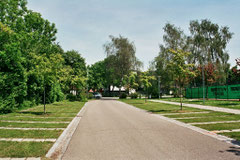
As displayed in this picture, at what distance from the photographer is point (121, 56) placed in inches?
1837

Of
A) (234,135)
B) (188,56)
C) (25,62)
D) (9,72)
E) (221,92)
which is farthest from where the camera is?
(188,56)

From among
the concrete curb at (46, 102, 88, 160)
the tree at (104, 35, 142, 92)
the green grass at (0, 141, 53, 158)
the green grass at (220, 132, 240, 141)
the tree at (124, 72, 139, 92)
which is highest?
the tree at (104, 35, 142, 92)

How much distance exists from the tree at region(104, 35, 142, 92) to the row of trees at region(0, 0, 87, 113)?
1527 cm

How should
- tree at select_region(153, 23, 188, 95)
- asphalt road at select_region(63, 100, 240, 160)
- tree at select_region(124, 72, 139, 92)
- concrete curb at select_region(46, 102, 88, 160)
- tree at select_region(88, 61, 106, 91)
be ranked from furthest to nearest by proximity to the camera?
tree at select_region(88, 61, 106, 91) → tree at select_region(153, 23, 188, 95) → tree at select_region(124, 72, 139, 92) → concrete curb at select_region(46, 102, 88, 160) → asphalt road at select_region(63, 100, 240, 160)

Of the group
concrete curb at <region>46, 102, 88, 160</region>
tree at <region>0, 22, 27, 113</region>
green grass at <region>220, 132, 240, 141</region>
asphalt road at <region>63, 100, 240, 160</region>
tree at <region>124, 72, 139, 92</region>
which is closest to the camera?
asphalt road at <region>63, 100, 240, 160</region>

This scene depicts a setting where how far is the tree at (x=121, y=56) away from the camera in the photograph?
1843 inches

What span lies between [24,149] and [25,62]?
13.0 m

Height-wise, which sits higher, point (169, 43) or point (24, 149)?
point (169, 43)

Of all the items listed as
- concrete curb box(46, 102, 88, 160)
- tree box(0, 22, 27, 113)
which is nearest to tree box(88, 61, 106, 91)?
tree box(0, 22, 27, 113)

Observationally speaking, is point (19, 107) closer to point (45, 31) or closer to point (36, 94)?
point (36, 94)

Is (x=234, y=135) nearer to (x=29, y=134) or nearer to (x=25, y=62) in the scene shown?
(x=29, y=134)

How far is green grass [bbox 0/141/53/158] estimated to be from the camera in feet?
17.4

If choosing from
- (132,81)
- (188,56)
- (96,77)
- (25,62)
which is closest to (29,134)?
(25,62)

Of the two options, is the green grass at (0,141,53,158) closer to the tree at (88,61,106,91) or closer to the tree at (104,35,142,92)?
the tree at (104,35,142,92)
